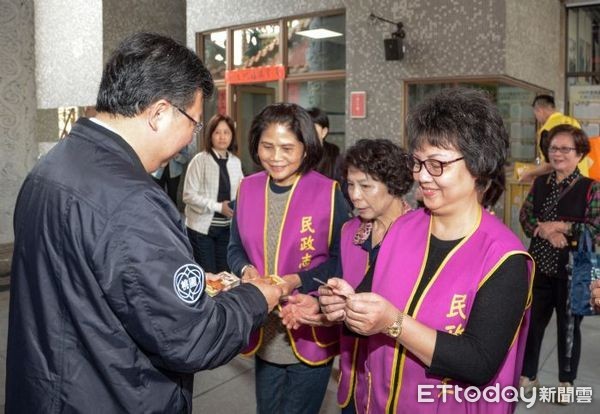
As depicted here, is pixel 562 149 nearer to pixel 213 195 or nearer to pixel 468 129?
pixel 468 129

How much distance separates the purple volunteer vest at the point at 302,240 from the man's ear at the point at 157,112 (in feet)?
3.27

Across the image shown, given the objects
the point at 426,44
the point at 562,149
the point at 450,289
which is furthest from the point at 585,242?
the point at 426,44

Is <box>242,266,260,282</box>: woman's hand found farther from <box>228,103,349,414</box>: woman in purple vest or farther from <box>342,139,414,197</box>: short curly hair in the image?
<box>342,139,414,197</box>: short curly hair

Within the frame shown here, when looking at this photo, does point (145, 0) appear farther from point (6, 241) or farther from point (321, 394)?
point (321, 394)

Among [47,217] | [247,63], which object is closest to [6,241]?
[247,63]

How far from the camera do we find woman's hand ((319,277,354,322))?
1694 mm

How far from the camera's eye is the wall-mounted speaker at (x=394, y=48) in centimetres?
676

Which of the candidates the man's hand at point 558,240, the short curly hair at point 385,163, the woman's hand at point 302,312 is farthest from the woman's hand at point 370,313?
the man's hand at point 558,240

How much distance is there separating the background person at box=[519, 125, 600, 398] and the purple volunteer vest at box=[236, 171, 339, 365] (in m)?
1.85

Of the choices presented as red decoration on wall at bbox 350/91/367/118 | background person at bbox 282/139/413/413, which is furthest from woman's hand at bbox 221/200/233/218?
red decoration on wall at bbox 350/91/367/118

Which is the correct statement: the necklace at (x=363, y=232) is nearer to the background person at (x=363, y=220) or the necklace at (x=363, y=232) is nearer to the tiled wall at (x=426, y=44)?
the background person at (x=363, y=220)

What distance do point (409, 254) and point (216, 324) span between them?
63 centimetres

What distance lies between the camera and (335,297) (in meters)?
→ 1.73

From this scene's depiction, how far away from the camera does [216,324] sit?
4.65 ft
